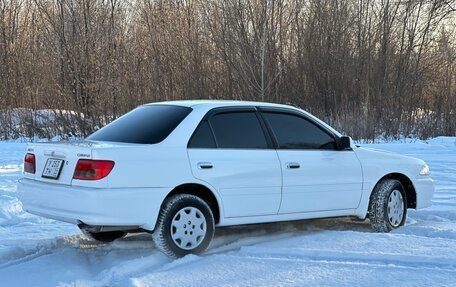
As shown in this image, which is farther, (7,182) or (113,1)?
(113,1)

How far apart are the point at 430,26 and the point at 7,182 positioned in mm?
25074

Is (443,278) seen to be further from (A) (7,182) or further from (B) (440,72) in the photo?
(B) (440,72)

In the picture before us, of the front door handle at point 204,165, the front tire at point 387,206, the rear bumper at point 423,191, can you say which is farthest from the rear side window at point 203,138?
the rear bumper at point 423,191

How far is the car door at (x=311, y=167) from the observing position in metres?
6.29

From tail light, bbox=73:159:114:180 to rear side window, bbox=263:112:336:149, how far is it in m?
2.02

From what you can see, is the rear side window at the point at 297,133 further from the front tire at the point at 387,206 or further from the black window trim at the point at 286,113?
the front tire at the point at 387,206

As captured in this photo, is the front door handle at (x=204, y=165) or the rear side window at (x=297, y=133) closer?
the front door handle at (x=204, y=165)

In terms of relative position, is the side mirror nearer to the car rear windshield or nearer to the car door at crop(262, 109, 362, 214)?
the car door at crop(262, 109, 362, 214)

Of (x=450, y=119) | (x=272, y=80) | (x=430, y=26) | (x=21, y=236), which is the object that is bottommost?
(x=21, y=236)

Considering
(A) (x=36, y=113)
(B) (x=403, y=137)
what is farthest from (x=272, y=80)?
(A) (x=36, y=113)

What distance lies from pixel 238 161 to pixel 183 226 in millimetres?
871

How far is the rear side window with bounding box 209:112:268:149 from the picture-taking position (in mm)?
5984

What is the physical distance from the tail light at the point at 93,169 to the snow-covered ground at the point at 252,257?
0.82 meters

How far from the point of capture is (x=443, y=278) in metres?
4.70
